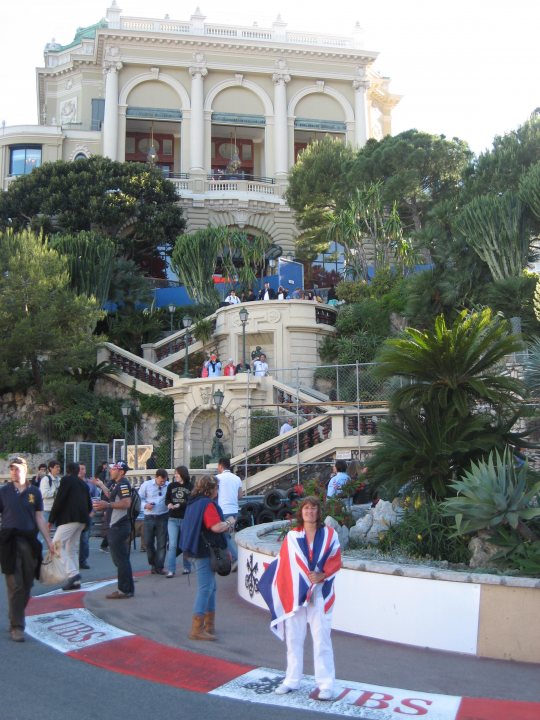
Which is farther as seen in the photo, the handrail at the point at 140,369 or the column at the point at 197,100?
the column at the point at 197,100

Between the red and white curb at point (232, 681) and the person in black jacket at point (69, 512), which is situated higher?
the person in black jacket at point (69, 512)

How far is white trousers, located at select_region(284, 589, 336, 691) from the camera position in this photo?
228 inches

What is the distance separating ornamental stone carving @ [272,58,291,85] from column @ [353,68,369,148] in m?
4.45

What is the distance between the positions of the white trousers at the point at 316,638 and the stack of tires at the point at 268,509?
340 inches

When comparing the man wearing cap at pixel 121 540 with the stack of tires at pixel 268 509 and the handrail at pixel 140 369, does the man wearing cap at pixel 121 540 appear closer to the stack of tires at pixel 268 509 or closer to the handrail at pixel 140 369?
the stack of tires at pixel 268 509

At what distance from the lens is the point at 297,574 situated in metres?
5.84

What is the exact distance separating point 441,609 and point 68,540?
484cm

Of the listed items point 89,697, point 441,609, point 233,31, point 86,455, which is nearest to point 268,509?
point 441,609

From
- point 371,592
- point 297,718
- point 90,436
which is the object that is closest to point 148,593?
point 371,592

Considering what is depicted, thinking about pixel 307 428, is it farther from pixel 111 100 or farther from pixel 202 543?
pixel 111 100

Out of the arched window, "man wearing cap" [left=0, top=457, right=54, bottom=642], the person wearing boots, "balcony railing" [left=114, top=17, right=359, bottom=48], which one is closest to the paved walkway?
the person wearing boots

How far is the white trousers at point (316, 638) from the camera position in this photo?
5793mm

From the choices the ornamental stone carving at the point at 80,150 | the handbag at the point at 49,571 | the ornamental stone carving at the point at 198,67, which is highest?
the ornamental stone carving at the point at 198,67

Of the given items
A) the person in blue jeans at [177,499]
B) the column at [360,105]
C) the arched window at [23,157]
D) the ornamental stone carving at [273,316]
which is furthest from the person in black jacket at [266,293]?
the person in blue jeans at [177,499]
